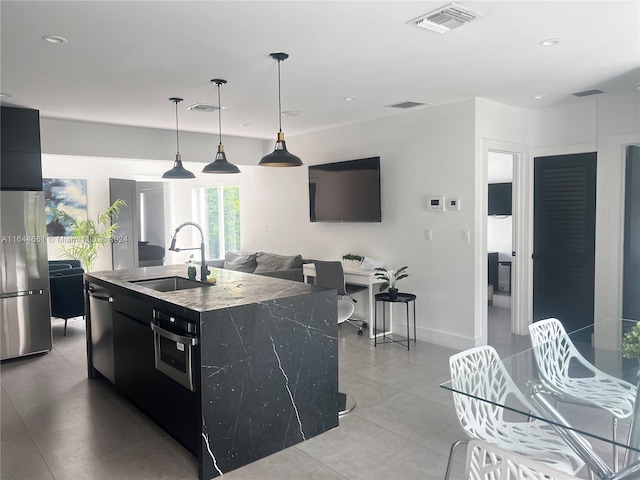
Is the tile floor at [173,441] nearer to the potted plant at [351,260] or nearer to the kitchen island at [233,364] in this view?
the kitchen island at [233,364]

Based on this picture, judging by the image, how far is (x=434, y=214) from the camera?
522 centimetres

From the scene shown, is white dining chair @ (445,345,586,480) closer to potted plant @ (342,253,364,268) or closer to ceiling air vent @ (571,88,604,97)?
ceiling air vent @ (571,88,604,97)

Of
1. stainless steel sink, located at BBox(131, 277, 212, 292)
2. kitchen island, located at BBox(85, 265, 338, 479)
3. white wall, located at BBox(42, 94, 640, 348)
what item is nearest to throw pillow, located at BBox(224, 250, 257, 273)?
white wall, located at BBox(42, 94, 640, 348)

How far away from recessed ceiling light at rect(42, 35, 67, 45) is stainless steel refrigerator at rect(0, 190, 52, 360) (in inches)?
90.5

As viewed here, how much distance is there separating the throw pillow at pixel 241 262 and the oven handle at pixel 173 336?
4.28 meters

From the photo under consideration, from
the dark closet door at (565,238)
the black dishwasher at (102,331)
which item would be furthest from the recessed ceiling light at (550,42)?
the black dishwasher at (102,331)

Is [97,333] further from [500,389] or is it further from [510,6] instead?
[510,6]

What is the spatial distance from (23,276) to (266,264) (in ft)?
9.98

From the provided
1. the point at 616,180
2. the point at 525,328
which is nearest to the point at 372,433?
the point at 525,328

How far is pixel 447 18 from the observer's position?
8.94 ft

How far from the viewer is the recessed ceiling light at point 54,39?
9.66ft

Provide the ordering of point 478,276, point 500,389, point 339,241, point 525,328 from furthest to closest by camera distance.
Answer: point 339,241
point 525,328
point 478,276
point 500,389

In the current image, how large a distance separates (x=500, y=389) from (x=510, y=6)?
6.44ft

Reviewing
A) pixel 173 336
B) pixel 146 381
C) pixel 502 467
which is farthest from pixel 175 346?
pixel 502 467
